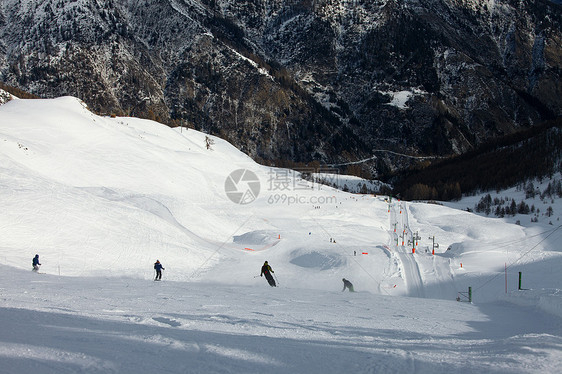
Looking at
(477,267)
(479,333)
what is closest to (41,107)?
(477,267)

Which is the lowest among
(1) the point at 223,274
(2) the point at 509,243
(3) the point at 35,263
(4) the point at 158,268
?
(1) the point at 223,274

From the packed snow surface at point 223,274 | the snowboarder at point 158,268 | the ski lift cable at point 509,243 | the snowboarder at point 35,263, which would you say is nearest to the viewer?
the packed snow surface at point 223,274

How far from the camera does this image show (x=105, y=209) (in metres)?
25.0

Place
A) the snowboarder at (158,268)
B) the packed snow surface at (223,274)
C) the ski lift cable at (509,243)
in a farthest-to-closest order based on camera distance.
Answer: the ski lift cable at (509,243)
the snowboarder at (158,268)
the packed snow surface at (223,274)

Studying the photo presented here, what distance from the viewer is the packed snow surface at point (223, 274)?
593 cm

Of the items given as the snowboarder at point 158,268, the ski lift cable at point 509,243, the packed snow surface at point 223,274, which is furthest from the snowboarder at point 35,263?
the ski lift cable at point 509,243

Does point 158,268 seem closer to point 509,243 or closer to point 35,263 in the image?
point 35,263

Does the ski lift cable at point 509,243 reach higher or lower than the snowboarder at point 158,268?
higher

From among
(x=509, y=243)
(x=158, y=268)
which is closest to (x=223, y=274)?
(x=158, y=268)

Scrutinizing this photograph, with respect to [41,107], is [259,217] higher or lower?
lower

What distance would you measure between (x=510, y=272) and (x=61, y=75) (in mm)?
207821

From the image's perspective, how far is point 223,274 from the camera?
22.0 meters

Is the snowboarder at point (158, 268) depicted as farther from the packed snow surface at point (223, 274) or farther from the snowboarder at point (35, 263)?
the snowboarder at point (35, 263)

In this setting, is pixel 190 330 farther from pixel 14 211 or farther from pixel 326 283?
pixel 14 211
